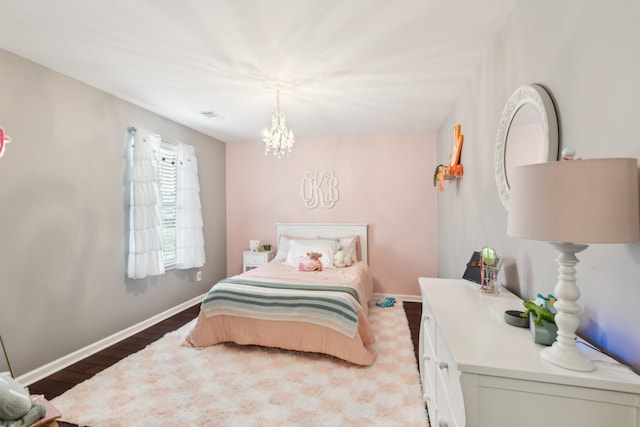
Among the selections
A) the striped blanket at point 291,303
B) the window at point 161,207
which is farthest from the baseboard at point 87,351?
the striped blanket at point 291,303

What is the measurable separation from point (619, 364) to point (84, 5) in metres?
2.83

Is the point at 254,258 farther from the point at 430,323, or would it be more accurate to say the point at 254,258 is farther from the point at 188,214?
the point at 430,323

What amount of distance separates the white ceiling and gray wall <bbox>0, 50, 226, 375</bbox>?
0.80 feet

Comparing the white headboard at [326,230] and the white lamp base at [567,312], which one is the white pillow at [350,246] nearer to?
the white headboard at [326,230]

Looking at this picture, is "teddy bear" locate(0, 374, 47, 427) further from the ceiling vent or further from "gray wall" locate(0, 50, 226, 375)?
the ceiling vent

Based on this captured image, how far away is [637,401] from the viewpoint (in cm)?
74

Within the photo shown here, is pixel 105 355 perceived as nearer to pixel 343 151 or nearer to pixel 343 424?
pixel 343 424

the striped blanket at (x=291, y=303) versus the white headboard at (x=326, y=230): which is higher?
the white headboard at (x=326, y=230)

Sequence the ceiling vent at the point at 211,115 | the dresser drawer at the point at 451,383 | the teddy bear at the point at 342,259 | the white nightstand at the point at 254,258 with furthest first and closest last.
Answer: the white nightstand at the point at 254,258 < the teddy bear at the point at 342,259 < the ceiling vent at the point at 211,115 < the dresser drawer at the point at 451,383

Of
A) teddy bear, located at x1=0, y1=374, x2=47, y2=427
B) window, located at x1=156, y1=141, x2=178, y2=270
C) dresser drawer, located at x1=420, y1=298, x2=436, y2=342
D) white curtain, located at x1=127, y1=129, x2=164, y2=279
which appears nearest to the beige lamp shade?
dresser drawer, located at x1=420, y1=298, x2=436, y2=342

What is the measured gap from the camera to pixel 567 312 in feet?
2.71

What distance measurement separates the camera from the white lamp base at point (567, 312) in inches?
31.9

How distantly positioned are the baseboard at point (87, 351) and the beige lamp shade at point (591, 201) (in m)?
3.32

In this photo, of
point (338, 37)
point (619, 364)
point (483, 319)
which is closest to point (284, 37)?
point (338, 37)
